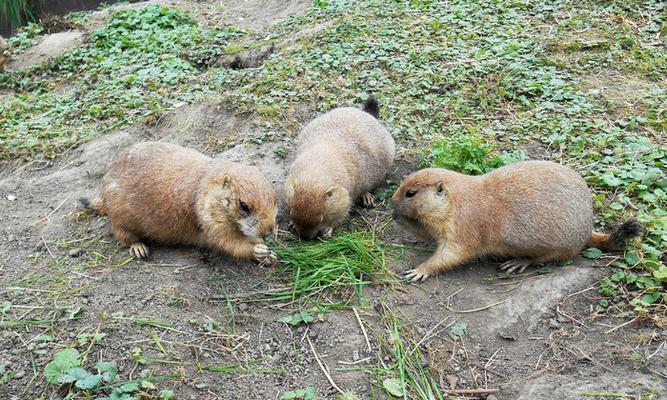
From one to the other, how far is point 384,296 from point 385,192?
4.93ft

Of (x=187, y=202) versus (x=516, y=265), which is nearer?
(x=516, y=265)

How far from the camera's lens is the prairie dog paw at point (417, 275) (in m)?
4.24

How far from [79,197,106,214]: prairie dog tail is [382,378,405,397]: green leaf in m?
2.86

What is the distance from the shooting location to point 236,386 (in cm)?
336

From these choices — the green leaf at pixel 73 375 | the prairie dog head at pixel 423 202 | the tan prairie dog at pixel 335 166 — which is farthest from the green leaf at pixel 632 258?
the green leaf at pixel 73 375

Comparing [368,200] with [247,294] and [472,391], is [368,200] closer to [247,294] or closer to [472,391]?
[247,294]

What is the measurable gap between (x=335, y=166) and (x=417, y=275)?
1.22 m

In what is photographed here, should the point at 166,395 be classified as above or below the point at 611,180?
above

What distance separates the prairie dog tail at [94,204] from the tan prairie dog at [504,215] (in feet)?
8.04

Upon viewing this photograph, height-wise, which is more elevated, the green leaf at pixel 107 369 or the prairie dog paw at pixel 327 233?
the green leaf at pixel 107 369

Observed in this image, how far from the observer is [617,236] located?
400 centimetres

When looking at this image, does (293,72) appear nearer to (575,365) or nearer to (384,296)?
(384,296)

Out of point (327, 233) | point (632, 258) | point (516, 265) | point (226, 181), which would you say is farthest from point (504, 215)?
point (226, 181)

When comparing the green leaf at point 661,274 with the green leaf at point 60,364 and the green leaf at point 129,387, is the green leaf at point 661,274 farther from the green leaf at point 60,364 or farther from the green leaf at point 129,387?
the green leaf at point 60,364
